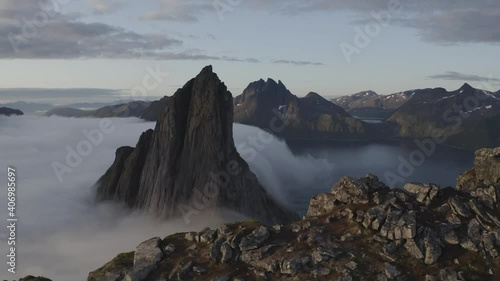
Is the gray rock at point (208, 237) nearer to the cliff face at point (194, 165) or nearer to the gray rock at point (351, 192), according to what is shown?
the gray rock at point (351, 192)

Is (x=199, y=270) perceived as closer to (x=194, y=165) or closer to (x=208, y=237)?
(x=208, y=237)

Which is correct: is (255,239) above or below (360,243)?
below

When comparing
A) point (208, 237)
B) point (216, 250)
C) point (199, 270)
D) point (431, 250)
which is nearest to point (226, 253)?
point (216, 250)

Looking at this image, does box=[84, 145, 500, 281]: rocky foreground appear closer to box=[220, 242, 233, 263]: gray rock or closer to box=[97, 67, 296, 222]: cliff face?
box=[220, 242, 233, 263]: gray rock

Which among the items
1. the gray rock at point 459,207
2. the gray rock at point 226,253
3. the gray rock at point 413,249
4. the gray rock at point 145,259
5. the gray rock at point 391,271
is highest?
the gray rock at point 459,207

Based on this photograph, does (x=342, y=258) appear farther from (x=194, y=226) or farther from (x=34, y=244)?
(x=34, y=244)

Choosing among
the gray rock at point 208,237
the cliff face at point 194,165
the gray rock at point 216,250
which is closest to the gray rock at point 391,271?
the gray rock at point 216,250
